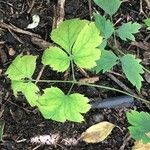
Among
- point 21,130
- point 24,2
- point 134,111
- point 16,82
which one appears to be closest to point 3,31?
point 24,2

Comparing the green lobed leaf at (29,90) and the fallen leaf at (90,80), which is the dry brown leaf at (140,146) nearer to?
the fallen leaf at (90,80)

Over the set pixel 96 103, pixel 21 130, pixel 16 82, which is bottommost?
pixel 21 130

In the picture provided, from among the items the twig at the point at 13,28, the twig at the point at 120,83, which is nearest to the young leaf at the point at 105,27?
the twig at the point at 120,83

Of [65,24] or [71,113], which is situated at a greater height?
[65,24]

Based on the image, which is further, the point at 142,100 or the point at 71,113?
the point at 142,100

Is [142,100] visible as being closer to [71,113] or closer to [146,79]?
[146,79]

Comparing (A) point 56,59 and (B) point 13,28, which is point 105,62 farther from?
(B) point 13,28

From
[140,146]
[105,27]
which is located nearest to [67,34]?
[105,27]
